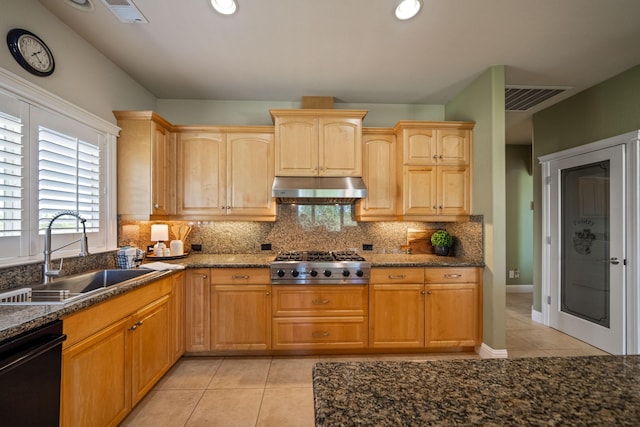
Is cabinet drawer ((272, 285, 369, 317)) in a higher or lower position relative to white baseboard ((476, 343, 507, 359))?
higher

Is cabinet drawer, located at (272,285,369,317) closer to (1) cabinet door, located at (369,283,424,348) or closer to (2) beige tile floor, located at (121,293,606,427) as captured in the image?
(1) cabinet door, located at (369,283,424,348)

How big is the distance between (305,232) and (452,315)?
1.78 metres

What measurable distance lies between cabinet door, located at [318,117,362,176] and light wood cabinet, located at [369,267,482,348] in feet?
3.61

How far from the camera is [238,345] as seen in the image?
2697 mm

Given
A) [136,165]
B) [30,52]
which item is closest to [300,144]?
[136,165]

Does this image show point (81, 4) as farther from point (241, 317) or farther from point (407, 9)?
point (241, 317)

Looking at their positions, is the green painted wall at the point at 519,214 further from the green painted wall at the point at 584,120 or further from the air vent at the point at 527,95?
the air vent at the point at 527,95

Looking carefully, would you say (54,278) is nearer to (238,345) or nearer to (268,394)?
(238,345)

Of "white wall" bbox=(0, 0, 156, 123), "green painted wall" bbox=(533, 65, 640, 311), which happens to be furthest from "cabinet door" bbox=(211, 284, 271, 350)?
"green painted wall" bbox=(533, 65, 640, 311)

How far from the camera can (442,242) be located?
10.5ft

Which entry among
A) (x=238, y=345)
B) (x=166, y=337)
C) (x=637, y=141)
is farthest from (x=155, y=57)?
(x=637, y=141)

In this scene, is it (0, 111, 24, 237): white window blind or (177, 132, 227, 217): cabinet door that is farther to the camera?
(177, 132, 227, 217): cabinet door

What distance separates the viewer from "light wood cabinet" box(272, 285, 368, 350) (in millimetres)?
2717

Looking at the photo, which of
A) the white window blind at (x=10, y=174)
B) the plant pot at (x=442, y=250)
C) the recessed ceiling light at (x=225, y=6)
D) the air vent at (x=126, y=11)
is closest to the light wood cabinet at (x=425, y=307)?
the plant pot at (x=442, y=250)
